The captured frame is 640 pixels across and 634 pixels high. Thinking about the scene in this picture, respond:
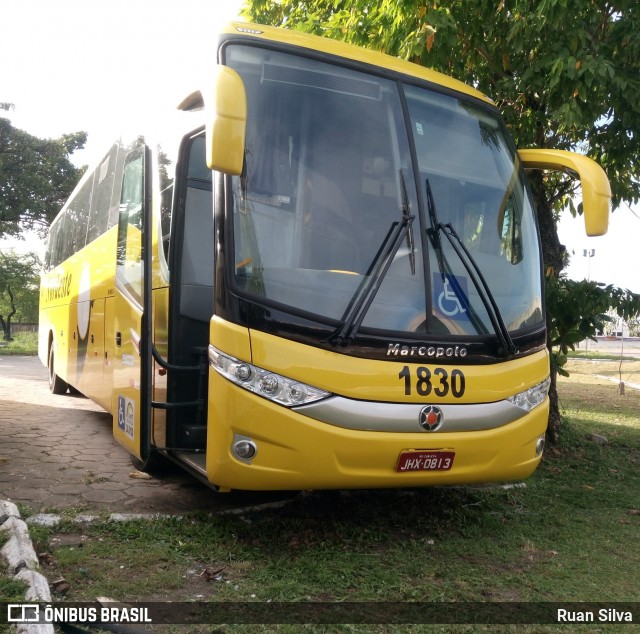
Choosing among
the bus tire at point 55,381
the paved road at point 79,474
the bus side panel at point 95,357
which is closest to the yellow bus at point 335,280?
the paved road at point 79,474

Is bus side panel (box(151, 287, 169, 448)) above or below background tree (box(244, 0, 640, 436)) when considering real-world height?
below

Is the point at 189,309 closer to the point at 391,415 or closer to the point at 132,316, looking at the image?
the point at 132,316

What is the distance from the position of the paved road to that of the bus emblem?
186 centimetres

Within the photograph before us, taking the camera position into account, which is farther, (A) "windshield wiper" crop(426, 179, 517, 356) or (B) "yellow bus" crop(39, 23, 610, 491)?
(A) "windshield wiper" crop(426, 179, 517, 356)

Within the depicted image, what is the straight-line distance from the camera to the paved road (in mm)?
5473

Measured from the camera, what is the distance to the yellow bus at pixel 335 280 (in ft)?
13.8

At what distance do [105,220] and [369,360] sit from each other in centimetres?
450

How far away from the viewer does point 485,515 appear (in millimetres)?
5547

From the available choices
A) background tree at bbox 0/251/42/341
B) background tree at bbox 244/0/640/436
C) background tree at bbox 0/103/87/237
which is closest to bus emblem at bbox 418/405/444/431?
background tree at bbox 244/0/640/436

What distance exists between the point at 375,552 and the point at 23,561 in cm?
210

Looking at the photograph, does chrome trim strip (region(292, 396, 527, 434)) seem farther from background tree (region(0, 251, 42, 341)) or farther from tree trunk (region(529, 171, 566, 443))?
background tree (region(0, 251, 42, 341))

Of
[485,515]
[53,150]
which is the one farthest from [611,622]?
[53,150]

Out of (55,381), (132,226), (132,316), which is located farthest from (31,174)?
(132,316)

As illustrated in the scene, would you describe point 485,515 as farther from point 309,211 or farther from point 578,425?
point 578,425
